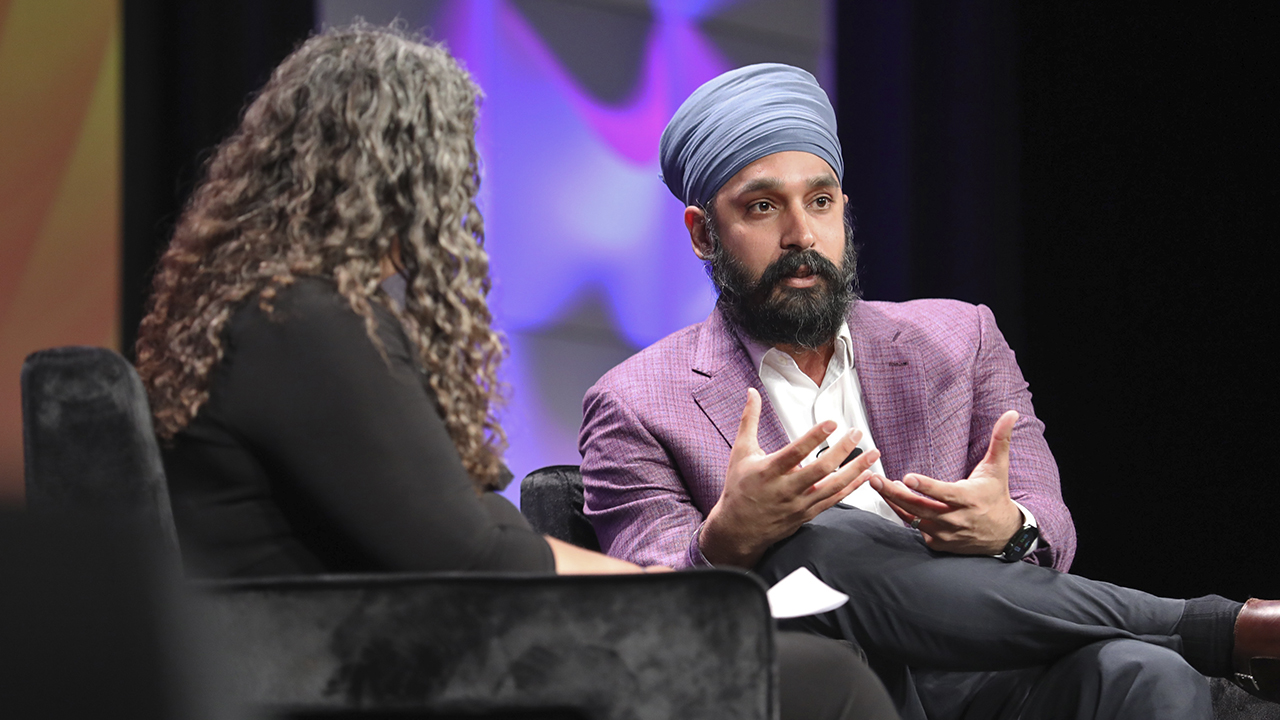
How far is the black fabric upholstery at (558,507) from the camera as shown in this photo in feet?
6.53

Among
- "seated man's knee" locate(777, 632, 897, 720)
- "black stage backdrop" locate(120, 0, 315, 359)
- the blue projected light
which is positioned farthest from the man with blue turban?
"black stage backdrop" locate(120, 0, 315, 359)

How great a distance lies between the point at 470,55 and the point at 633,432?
1.47 m

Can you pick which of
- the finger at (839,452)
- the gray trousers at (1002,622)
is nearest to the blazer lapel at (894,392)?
the gray trousers at (1002,622)

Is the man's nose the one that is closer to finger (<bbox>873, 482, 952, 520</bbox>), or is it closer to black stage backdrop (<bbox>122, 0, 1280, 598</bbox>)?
finger (<bbox>873, 482, 952, 520</bbox>)

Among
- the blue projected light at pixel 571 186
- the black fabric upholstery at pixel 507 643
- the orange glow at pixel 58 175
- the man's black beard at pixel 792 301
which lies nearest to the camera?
the black fabric upholstery at pixel 507 643

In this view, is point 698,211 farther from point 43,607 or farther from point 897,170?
point 43,607

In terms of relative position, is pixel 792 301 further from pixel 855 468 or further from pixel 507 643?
pixel 507 643

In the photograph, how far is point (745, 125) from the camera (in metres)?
2.03

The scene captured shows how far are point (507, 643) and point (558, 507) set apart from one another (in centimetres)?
106

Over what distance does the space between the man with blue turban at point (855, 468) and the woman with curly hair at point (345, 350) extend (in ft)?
1.26

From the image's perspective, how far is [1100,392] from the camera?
3254 millimetres

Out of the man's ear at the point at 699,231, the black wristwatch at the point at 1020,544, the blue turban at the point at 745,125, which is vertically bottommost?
the black wristwatch at the point at 1020,544

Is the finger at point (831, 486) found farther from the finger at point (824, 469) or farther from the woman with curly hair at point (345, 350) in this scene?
the woman with curly hair at point (345, 350)

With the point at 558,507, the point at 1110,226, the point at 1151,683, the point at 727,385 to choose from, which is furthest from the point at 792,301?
the point at 1110,226
